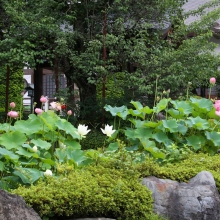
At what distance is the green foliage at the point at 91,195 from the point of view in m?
2.57

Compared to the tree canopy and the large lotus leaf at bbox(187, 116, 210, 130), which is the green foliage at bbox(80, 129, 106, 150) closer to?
the tree canopy

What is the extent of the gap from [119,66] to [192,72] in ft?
5.14

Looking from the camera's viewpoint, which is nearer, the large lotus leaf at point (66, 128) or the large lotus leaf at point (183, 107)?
the large lotus leaf at point (66, 128)

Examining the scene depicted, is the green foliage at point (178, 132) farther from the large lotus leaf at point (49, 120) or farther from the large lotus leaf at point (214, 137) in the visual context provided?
the large lotus leaf at point (49, 120)

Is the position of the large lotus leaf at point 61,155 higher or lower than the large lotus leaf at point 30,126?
lower

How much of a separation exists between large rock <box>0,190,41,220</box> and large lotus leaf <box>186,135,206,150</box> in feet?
8.90

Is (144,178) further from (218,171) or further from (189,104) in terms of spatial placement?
(189,104)

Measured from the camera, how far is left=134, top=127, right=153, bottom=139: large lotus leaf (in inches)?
175

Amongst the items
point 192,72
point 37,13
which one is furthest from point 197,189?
point 37,13

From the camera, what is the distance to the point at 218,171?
3.76 metres

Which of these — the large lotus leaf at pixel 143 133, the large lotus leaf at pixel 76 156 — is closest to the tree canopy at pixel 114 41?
the large lotus leaf at pixel 143 133

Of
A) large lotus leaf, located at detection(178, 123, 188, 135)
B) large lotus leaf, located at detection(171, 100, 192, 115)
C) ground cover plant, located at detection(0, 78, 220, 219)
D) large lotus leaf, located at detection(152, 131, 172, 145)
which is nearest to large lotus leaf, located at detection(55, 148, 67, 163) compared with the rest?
ground cover plant, located at detection(0, 78, 220, 219)

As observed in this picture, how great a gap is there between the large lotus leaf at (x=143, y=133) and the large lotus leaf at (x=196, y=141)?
49 centimetres

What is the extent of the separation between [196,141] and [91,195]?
224 centimetres
